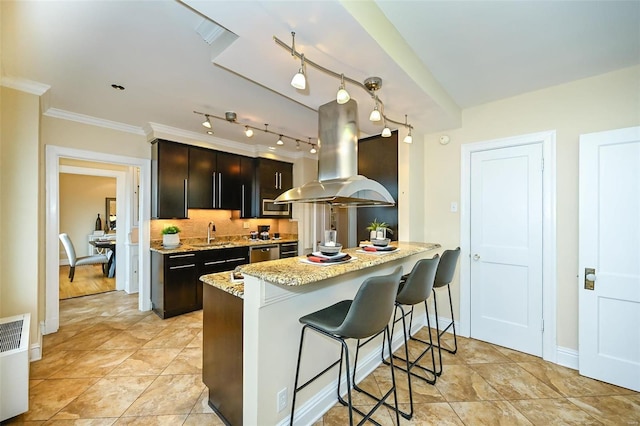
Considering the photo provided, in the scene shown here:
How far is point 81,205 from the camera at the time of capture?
7.34 m

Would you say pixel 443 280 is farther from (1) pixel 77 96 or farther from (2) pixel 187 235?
(1) pixel 77 96

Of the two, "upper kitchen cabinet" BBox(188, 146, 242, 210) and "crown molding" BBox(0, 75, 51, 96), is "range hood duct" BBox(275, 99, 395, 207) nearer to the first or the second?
"upper kitchen cabinet" BBox(188, 146, 242, 210)

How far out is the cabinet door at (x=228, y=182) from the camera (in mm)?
4383

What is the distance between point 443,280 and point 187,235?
3.81 metres

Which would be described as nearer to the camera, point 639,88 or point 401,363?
point 639,88

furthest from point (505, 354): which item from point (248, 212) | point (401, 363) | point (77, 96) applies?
point (77, 96)

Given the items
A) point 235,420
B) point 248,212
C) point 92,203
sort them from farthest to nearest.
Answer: point 92,203 → point 248,212 → point 235,420

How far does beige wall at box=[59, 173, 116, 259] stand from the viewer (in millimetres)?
7094

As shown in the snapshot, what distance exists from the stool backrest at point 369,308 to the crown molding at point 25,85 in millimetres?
3427

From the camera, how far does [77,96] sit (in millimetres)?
2812

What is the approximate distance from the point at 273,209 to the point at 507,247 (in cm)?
363

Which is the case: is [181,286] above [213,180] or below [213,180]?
below

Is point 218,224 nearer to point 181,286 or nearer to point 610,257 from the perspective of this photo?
point 181,286

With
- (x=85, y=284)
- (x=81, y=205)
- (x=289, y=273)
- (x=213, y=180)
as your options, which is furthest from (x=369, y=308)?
(x=81, y=205)
